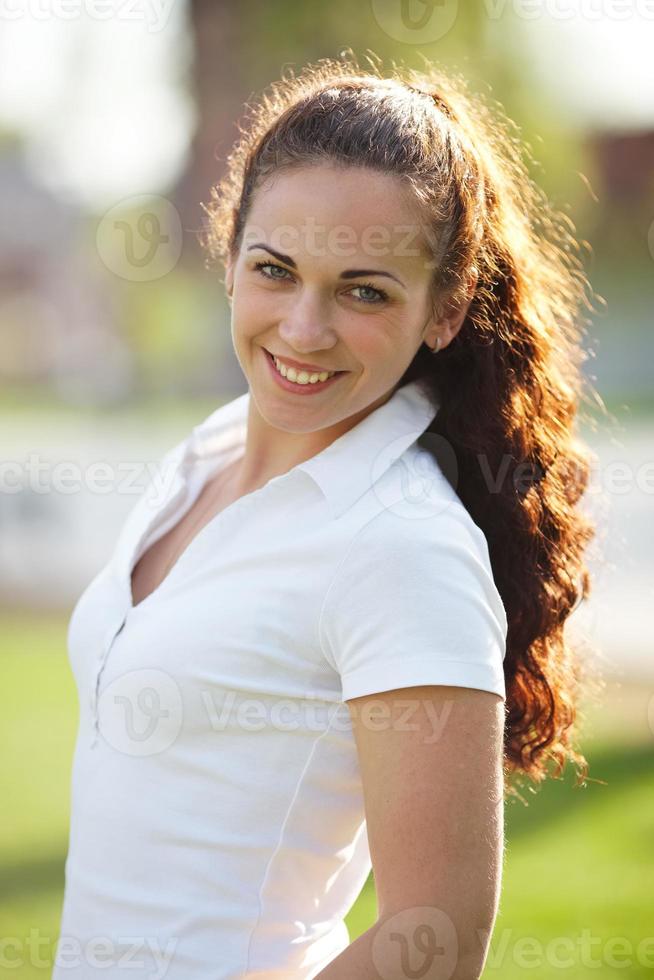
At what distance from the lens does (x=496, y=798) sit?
133 cm

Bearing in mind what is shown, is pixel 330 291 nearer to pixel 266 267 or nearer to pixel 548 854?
pixel 266 267

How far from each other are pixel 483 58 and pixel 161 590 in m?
7.91

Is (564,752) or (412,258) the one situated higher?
(412,258)

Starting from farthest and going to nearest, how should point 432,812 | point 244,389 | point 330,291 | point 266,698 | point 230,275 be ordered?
point 244,389 < point 230,275 < point 330,291 < point 266,698 < point 432,812

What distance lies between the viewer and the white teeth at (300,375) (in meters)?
1.61

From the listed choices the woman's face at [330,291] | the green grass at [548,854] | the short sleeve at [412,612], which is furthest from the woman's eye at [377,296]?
the green grass at [548,854]

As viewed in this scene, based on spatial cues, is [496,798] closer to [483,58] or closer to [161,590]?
[161,590]

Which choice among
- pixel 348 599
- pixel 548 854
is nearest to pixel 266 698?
pixel 348 599

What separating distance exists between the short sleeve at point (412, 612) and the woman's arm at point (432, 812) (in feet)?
0.09

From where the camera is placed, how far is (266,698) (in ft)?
4.67

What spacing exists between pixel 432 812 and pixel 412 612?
24 centimetres

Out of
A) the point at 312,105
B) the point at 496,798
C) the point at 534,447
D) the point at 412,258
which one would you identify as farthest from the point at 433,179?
the point at 496,798

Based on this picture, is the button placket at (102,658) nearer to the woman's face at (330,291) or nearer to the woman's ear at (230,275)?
the woman's face at (330,291)

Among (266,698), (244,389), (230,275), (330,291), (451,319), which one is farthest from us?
(244,389)
